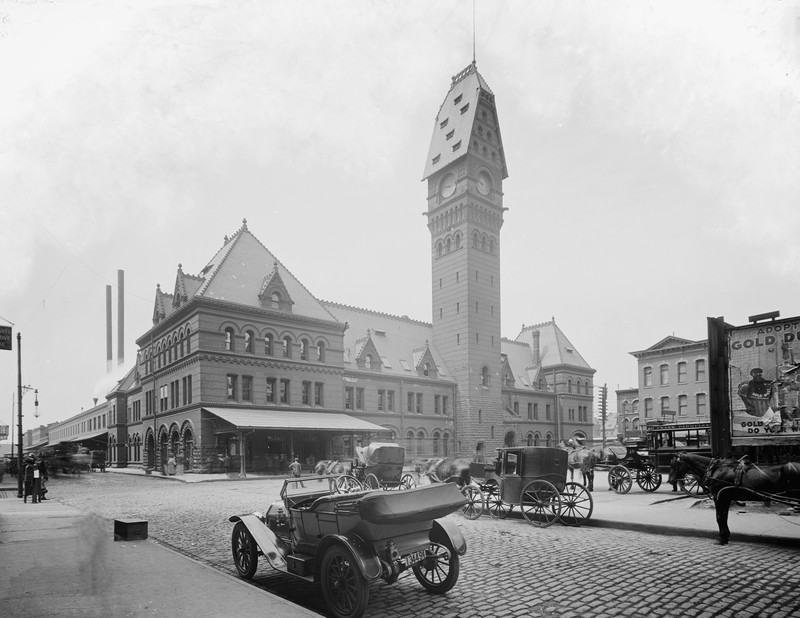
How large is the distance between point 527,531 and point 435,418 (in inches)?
1625

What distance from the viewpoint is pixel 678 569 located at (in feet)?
28.3

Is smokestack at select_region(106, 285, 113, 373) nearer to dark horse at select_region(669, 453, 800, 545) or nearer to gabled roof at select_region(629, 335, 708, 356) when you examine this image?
dark horse at select_region(669, 453, 800, 545)

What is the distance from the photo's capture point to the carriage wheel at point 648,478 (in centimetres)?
2073

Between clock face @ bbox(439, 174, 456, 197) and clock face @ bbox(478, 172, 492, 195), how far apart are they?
7.69ft

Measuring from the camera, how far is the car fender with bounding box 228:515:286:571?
786 cm

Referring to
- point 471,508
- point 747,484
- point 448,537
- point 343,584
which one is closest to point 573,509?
point 471,508

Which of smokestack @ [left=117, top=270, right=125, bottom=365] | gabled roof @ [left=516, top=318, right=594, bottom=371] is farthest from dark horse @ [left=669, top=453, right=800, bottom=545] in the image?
gabled roof @ [left=516, top=318, right=594, bottom=371]

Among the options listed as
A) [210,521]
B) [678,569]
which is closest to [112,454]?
[210,521]

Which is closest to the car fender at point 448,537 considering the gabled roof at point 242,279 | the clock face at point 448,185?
the gabled roof at point 242,279

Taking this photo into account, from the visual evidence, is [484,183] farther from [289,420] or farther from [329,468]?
[329,468]

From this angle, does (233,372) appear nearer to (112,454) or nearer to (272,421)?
(272,421)

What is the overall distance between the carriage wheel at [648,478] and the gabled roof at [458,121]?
38.4 metres

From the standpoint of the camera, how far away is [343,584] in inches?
269

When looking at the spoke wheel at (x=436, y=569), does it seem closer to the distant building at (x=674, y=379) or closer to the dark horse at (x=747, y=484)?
the dark horse at (x=747, y=484)
